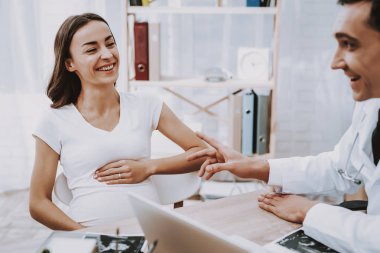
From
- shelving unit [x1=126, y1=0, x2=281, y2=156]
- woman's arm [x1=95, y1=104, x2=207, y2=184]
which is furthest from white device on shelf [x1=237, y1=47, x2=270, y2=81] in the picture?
woman's arm [x1=95, y1=104, x2=207, y2=184]

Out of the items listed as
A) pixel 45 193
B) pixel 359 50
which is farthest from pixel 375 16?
pixel 45 193

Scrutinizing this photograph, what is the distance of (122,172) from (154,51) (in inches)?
50.3

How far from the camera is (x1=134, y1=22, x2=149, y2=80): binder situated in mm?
2680

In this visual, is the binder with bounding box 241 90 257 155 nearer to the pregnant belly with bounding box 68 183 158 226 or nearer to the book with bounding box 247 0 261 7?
the book with bounding box 247 0 261 7

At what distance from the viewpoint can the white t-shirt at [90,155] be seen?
1.59 m

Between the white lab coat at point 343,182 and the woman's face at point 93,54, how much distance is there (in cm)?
69

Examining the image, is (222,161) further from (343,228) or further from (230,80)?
(230,80)

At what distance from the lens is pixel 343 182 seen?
4.88 feet

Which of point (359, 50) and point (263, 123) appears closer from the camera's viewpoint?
point (359, 50)

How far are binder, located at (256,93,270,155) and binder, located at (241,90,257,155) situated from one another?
1.0 inches

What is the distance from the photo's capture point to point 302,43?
3.06 metres

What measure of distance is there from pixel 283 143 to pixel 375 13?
86.1 inches

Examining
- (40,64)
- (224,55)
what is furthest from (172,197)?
Result: (40,64)

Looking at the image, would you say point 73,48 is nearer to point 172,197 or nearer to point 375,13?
point 172,197
